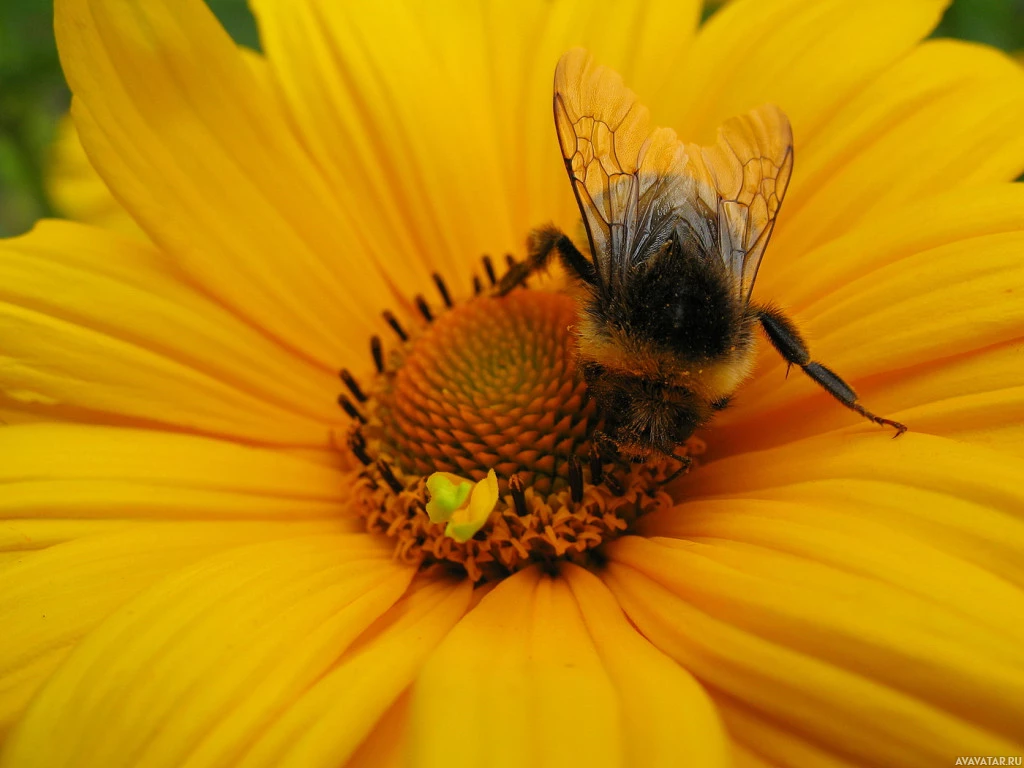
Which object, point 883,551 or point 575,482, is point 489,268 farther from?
point 883,551

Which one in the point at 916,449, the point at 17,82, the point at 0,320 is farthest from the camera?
the point at 17,82

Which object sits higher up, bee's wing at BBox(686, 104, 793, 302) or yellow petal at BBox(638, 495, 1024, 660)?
bee's wing at BBox(686, 104, 793, 302)

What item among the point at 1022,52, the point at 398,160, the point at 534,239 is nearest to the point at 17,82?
the point at 398,160

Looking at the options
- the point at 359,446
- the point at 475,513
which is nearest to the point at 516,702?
the point at 475,513

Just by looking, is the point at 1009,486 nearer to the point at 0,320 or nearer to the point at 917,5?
the point at 917,5

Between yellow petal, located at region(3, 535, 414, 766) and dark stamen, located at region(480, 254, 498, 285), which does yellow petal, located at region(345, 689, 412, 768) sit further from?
dark stamen, located at region(480, 254, 498, 285)

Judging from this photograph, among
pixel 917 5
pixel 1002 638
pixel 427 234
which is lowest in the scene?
pixel 1002 638

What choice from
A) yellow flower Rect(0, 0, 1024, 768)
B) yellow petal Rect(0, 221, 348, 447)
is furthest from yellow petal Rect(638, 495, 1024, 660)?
yellow petal Rect(0, 221, 348, 447)
